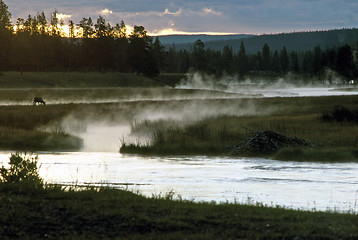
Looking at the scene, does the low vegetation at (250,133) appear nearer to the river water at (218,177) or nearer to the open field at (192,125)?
the open field at (192,125)

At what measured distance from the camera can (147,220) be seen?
12.4m

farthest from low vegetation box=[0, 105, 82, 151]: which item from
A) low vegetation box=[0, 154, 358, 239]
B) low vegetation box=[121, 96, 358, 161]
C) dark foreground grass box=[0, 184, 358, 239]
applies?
dark foreground grass box=[0, 184, 358, 239]

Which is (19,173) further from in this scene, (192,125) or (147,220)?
(192,125)

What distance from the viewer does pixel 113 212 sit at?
13.2m

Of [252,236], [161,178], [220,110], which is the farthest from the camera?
[220,110]

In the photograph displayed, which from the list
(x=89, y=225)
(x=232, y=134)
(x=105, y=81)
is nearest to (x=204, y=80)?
(x=105, y=81)

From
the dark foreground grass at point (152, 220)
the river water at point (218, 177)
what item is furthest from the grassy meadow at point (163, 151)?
the river water at point (218, 177)

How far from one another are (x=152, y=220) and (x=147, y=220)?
4.1 inches

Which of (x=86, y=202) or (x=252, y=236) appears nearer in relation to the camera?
(x=252, y=236)

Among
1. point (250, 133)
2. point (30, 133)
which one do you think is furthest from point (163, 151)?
point (30, 133)

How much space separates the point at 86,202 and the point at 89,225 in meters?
2.28

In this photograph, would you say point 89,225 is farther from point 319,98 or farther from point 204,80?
point 204,80

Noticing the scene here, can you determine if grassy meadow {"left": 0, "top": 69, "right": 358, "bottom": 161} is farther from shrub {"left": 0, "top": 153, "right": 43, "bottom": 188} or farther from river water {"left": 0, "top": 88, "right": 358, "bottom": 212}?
shrub {"left": 0, "top": 153, "right": 43, "bottom": 188}

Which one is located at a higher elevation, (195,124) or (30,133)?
(30,133)
